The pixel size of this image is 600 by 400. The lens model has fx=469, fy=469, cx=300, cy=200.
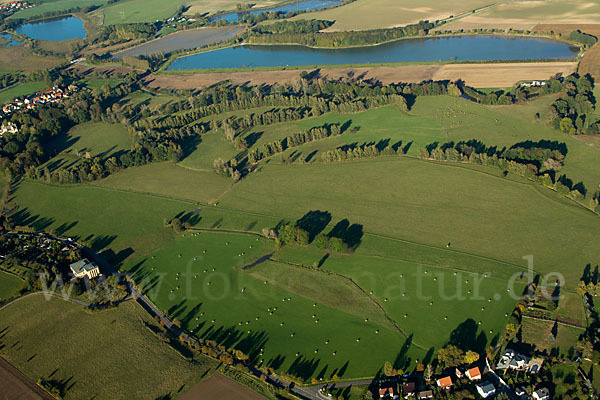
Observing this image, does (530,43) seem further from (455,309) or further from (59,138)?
(59,138)

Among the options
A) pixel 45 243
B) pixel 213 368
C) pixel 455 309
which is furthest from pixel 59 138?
pixel 455 309

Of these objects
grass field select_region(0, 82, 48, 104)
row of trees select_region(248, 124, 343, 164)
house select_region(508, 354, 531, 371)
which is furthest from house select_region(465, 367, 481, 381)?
grass field select_region(0, 82, 48, 104)

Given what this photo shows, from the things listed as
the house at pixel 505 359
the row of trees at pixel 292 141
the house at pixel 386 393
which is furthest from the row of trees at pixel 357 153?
the house at pixel 386 393

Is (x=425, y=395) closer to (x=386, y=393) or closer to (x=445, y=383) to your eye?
(x=445, y=383)

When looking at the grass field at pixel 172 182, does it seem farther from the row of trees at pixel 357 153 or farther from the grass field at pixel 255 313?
the row of trees at pixel 357 153

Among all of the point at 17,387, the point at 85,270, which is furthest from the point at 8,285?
the point at 17,387

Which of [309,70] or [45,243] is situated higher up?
[309,70]
